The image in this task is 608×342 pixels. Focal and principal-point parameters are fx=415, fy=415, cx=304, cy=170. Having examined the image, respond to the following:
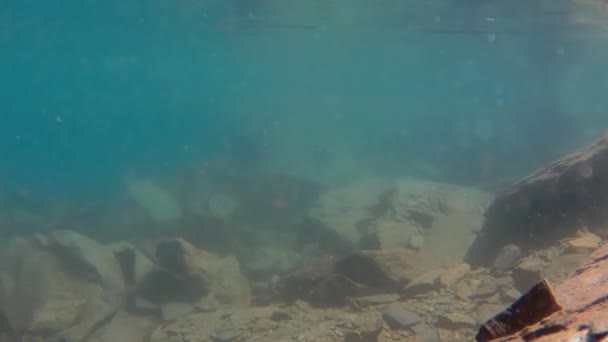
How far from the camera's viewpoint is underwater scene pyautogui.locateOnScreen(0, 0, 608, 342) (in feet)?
22.4

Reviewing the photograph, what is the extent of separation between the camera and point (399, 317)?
638 cm

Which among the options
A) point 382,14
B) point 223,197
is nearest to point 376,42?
point 382,14

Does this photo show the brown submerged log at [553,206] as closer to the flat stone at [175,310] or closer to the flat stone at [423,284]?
the flat stone at [423,284]

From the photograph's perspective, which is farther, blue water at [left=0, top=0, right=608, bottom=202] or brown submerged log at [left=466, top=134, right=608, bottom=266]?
blue water at [left=0, top=0, right=608, bottom=202]

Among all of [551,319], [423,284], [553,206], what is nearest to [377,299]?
[423,284]

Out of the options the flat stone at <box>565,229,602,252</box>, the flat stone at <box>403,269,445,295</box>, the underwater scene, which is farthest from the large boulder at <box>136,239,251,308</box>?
the flat stone at <box>565,229,602,252</box>

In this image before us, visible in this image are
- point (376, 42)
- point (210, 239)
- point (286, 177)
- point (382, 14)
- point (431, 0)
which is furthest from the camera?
point (376, 42)

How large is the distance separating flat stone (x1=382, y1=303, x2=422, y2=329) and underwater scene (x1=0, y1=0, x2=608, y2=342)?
4cm

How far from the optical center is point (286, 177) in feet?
64.2

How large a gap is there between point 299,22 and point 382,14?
716 cm

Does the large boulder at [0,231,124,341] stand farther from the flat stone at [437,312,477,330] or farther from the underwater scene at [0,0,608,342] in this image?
the flat stone at [437,312,477,330]

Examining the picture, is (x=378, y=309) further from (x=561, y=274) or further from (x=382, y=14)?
(x=382, y=14)

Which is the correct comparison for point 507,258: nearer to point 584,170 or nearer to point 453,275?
point 453,275

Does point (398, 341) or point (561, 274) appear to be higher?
point (561, 274)
